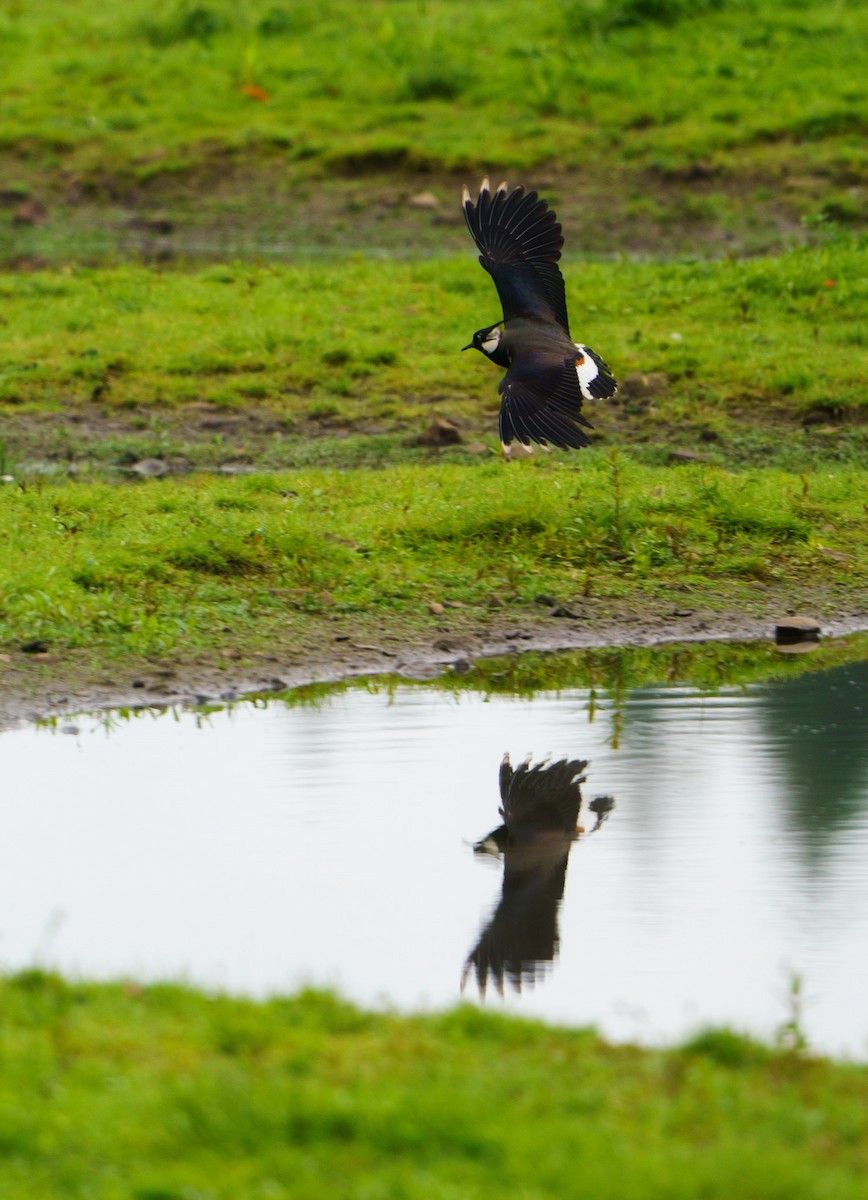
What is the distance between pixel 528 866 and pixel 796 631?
112 inches

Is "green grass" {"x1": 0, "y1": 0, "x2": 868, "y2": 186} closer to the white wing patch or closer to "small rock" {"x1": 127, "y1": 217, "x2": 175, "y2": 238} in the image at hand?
"small rock" {"x1": 127, "y1": 217, "x2": 175, "y2": 238}

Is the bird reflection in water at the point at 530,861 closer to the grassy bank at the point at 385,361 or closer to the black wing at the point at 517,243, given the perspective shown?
the black wing at the point at 517,243

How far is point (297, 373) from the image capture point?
11789 mm

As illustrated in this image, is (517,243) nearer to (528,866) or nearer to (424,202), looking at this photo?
(528,866)

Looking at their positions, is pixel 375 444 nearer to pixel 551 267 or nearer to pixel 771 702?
pixel 551 267

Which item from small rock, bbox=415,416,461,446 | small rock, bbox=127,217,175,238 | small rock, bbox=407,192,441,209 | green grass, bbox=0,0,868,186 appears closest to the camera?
small rock, bbox=415,416,461,446

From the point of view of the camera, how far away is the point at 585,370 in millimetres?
8414

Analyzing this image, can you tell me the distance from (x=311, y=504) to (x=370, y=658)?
159cm

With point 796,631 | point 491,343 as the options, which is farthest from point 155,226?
point 796,631

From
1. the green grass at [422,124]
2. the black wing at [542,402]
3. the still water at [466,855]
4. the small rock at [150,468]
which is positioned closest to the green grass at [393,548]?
the small rock at [150,468]

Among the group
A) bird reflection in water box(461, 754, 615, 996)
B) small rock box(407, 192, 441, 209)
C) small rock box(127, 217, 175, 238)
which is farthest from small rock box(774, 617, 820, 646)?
Result: small rock box(127, 217, 175, 238)

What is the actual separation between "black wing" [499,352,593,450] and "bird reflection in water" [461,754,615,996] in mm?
1799

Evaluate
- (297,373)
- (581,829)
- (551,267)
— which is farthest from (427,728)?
(297,373)

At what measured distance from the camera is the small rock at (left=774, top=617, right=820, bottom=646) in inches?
315
